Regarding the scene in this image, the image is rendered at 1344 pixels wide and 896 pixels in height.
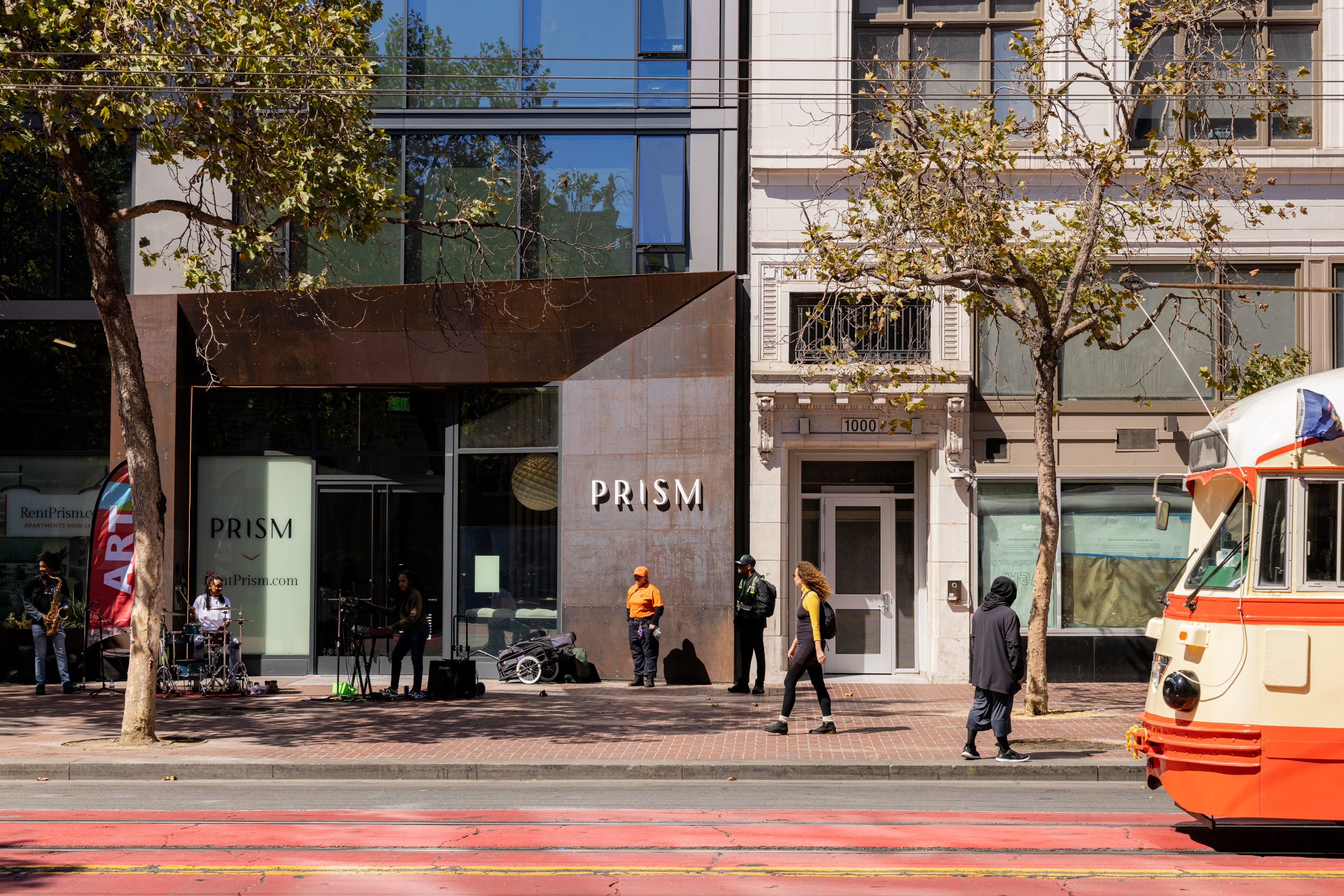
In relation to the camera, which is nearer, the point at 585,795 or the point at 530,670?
the point at 585,795

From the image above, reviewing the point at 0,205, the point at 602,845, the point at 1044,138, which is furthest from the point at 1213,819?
the point at 0,205

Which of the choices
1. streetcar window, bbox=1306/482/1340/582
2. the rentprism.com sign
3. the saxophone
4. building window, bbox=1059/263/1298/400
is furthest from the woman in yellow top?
the rentprism.com sign

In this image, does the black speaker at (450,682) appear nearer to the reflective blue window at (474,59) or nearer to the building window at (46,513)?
the building window at (46,513)

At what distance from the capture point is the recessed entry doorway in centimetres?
1839

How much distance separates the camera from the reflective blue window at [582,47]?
18.4 m

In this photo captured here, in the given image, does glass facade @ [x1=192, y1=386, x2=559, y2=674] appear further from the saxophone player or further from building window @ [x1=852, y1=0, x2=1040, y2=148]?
building window @ [x1=852, y1=0, x2=1040, y2=148]

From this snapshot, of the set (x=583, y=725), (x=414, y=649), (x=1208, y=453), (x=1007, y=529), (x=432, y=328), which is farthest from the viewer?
(x=432, y=328)

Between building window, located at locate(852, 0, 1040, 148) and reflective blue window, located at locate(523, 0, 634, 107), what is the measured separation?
3.45 meters

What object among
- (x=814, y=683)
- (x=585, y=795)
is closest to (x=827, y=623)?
(x=814, y=683)

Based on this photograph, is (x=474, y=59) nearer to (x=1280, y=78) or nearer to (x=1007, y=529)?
(x=1007, y=529)

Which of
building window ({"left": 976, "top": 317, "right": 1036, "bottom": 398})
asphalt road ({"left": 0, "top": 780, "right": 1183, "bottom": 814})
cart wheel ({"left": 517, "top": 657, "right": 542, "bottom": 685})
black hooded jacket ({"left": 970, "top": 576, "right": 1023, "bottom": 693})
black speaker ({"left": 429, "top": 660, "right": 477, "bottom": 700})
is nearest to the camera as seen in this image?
asphalt road ({"left": 0, "top": 780, "right": 1183, "bottom": 814})

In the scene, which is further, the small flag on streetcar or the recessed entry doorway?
the recessed entry doorway

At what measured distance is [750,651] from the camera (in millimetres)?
16812

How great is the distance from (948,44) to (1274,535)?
12366 mm
